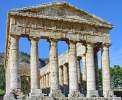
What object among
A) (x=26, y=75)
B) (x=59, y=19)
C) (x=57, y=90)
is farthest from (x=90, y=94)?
(x=26, y=75)

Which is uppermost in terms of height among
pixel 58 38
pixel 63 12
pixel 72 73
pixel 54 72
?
pixel 63 12

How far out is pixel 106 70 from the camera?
40500mm

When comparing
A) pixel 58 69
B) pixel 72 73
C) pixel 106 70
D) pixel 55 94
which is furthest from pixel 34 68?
pixel 106 70

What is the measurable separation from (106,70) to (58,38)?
6732mm

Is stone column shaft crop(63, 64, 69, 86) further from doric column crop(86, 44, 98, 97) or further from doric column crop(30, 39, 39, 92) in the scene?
doric column crop(30, 39, 39, 92)

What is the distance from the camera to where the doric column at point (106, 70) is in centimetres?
4006

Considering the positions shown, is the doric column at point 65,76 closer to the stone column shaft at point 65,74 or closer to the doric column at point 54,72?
the stone column shaft at point 65,74

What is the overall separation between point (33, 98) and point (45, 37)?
787 centimetres

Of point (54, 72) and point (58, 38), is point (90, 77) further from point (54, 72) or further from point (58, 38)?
point (58, 38)

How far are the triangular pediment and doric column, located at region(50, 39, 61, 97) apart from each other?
128 inches

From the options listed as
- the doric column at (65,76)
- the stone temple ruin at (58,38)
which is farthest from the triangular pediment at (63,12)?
the doric column at (65,76)

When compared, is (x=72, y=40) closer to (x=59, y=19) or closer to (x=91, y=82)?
(x=59, y=19)

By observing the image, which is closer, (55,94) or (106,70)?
(55,94)

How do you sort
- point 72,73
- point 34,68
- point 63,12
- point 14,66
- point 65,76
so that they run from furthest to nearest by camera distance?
point 65,76 < point 63,12 < point 72,73 < point 34,68 < point 14,66
